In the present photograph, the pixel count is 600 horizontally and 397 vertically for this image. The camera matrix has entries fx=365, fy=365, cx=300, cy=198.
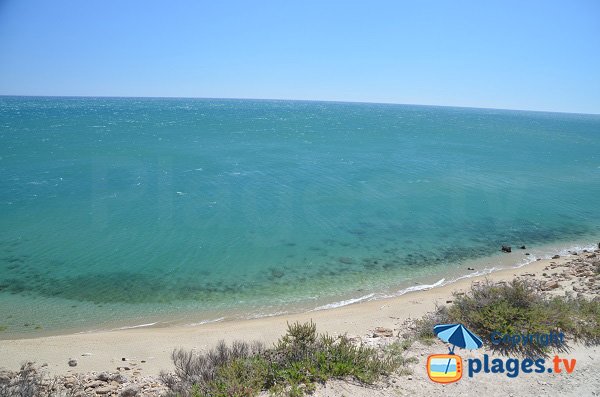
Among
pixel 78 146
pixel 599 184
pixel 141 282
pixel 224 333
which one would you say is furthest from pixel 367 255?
pixel 78 146

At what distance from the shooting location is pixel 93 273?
1875 cm

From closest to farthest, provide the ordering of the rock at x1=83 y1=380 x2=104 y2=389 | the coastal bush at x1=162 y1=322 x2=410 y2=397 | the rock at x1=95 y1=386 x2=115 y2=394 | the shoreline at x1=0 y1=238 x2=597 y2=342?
the coastal bush at x1=162 y1=322 x2=410 y2=397
the rock at x1=95 y1=386 x2=115 y2=394
the rock at x1=83 y1=380 x2=104 y2=389
the shoreline at x1=0 y1=238 x2=597 y2=342

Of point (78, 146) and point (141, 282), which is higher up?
point (78, 146)

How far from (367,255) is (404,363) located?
42.4 feet

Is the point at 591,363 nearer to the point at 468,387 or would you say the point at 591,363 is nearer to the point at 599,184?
the point at 468,387

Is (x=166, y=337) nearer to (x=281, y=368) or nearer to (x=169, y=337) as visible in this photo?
(x=169, y=337)

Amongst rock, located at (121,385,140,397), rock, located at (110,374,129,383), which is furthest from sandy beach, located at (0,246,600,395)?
rock, located at (121,385,140,397)

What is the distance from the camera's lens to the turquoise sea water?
17047 millimetres

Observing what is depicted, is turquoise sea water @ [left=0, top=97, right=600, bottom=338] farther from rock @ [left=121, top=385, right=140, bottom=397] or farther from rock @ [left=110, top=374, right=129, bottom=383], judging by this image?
rock @ [left=121, top=385, right=140, bottom=397]

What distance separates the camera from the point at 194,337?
524 inches

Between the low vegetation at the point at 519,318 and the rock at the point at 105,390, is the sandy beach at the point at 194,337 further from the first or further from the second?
the rock at the point at 105,390

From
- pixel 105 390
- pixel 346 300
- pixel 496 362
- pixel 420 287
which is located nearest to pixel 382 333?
pixel 496 362

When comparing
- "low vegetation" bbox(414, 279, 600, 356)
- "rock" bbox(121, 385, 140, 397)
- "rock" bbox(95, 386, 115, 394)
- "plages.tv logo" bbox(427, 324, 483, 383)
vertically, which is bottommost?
"rock" bbox(95, 386, 115, 394)

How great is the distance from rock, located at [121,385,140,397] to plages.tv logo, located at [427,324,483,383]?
6.83 metres
